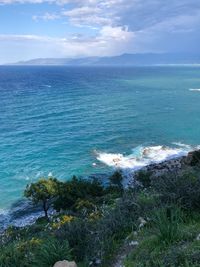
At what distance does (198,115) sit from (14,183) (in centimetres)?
5452

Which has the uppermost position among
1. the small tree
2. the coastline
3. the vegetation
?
the vegetation

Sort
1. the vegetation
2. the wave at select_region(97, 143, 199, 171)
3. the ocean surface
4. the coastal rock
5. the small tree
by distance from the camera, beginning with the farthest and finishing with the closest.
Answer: the wave at select_region(97, 143, 199, 171)
the ocean surface
the small tree
the vegetation
the coastal rock

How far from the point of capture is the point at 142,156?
59.4 m

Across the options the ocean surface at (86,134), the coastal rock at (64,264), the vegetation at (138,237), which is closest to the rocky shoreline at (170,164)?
the ocean surface at (86,134)

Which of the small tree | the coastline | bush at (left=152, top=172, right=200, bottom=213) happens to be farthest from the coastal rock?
the small tree

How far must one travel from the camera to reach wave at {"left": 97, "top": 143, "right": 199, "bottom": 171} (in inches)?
2202

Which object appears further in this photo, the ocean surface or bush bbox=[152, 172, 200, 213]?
the ocean surface

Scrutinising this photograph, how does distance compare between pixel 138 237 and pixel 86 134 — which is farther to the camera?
pixel 86 134

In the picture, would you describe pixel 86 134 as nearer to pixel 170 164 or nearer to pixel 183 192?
pixel 170 164

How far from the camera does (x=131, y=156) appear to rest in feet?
195

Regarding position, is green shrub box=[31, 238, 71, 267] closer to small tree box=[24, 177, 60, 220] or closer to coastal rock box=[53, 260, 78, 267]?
coastal rock box=[53, 260, 78, 267]

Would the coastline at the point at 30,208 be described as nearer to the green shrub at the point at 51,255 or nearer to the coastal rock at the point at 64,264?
the green shrub at the point at 51,255

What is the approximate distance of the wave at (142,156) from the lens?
2202 inches

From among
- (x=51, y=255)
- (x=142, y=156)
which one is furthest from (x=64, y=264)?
(x=142, y=156)
